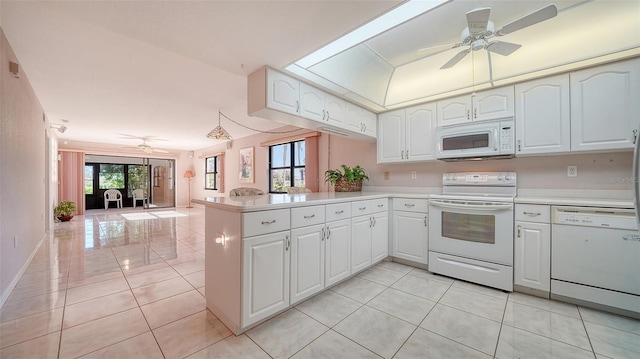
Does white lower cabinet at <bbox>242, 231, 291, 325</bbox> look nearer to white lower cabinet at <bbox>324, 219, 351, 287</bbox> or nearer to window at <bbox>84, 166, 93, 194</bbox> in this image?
white lower cabinet at <bbox>324, 219, 351, 287</bbox>

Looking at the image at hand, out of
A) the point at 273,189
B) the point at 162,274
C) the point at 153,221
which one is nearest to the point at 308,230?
the point at 162,274

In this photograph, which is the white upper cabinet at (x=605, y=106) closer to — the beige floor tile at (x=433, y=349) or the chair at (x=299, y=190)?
the beige floor tile at (x=433, y=349)

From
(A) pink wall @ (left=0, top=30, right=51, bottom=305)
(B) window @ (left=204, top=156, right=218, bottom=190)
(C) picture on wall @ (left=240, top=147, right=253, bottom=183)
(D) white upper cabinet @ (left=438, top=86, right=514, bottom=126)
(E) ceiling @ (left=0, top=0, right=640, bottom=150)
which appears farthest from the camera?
(B) window @ (left=204, top=156, right=218, bottom=190)

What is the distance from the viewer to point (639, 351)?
5.02 ft

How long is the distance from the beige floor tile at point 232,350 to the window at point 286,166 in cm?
374

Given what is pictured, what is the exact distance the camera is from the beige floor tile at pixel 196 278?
2506 millimetres

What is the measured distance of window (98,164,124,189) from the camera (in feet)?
31.0

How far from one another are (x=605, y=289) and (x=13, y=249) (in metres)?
5.39

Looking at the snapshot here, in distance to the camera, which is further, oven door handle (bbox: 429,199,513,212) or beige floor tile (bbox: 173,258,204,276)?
beige floor tile (bbox: 173,258,204,276)

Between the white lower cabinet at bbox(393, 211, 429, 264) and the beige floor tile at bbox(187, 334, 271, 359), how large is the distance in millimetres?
2080

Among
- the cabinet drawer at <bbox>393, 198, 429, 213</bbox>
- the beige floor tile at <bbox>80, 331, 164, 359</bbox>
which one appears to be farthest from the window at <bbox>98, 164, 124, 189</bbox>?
the cabinet drawer at <bbox>393, 198, 429, 213</bbox>

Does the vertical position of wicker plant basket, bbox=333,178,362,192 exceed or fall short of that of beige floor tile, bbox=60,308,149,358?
it exceeds it

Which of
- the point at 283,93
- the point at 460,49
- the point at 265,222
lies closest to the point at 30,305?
the point at 265,222

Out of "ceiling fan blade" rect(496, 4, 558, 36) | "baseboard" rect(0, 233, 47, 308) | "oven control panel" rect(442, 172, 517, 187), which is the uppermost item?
"ceiling fan blade" rect(496, 4, 558, 36)
